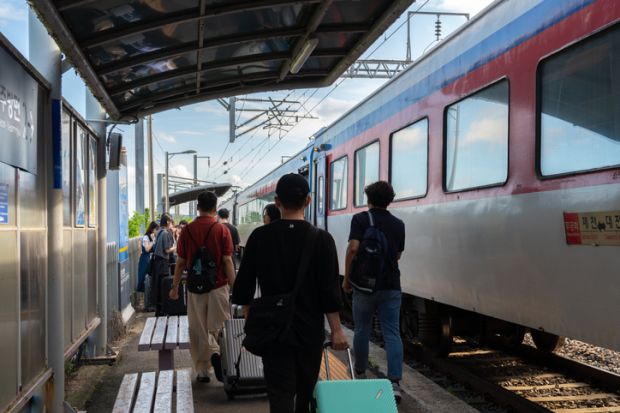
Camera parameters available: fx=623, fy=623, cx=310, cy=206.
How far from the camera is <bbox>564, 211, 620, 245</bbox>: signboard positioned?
3592 mm

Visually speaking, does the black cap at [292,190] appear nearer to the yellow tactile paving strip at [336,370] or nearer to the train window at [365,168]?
the yellow tactile paving strip at [336,370]

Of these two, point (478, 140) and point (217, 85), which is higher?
point (217, 85)

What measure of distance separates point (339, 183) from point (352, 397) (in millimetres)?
7123

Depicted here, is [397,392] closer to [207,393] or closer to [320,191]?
[207,393]

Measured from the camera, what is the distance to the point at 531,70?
14.9ft

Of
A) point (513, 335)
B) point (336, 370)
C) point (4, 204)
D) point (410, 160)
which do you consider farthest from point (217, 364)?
point (513, 335)

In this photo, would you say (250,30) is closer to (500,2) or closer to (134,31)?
(134,31)

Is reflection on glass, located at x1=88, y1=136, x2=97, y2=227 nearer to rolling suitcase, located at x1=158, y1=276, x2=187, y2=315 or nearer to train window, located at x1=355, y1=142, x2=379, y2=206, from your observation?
rolling suitcase, located at x1=158, y1=276, x2=187, y2=315

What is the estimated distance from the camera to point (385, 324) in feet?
16.8

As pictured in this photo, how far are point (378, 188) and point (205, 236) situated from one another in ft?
5.27

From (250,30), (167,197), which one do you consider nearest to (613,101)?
(250,30)

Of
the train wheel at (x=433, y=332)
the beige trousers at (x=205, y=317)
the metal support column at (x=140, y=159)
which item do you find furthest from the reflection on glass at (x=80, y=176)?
the metal support column at (x=140, y=159)

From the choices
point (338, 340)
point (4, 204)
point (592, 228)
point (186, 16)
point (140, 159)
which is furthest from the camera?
point (140, 159)

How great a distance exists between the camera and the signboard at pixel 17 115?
3.39 meters
